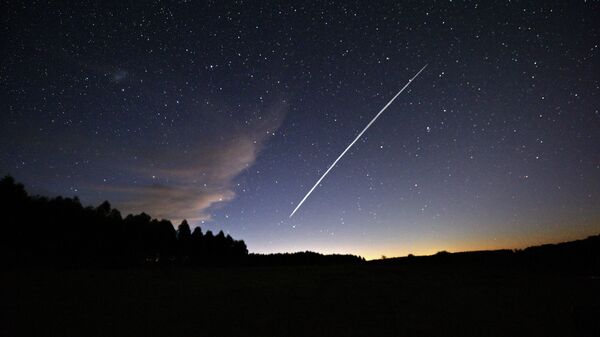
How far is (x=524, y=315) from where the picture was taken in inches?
502

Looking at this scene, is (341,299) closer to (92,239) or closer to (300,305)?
(300,305)

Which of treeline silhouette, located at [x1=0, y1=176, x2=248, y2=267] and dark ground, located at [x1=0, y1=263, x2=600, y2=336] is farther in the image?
treeline silhouette, located at [x1=0, y1=176, x2=248, y2=267]

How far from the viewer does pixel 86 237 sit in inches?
1809

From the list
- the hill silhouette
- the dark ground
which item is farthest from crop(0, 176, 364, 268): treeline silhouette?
the dark ground

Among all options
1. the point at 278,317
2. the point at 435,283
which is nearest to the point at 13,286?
the point at 278,317

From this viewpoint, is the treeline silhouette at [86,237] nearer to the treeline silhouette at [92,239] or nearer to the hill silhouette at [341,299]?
the treeline silhouette at [92,239]

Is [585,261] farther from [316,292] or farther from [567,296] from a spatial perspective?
[316,292]

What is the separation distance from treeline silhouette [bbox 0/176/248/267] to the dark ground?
19.1 metres

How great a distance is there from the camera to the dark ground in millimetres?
10516

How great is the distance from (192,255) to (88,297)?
161 feet

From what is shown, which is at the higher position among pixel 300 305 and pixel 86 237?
pixel 86 237

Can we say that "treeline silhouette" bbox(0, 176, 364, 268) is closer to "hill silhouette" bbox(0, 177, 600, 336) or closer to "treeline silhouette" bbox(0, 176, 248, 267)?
"treeline silhouette" bbox(0, 176, 248, 267)

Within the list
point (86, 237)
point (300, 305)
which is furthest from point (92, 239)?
point (300, 305)

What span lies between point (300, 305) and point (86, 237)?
4300cm
